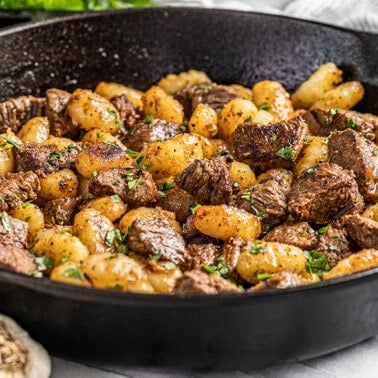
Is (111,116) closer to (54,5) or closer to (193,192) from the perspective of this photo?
(193,192)

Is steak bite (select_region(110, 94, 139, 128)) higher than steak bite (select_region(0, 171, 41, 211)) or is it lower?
higher

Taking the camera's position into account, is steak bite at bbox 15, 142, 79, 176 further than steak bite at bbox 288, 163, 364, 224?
Yes

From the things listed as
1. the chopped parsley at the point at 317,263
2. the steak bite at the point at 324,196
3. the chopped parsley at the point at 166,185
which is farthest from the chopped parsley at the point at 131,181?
the chopped parsley at the point at 317,263

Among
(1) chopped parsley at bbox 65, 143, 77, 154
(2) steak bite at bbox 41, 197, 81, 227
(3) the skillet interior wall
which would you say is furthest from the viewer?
(3) the skillet interior wall

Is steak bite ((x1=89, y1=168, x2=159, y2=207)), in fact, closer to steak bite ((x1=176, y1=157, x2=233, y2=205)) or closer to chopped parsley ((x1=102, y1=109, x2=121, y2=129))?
steak bite ((x1=176, y1=157, x2=233, y2=205))

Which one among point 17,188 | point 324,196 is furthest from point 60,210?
point 324,196

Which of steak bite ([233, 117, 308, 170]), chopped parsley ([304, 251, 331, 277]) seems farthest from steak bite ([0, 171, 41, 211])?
chopped parsley ([304, 251, 331, 277])

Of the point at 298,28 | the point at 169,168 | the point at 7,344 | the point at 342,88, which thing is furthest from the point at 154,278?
the point at 298,28
